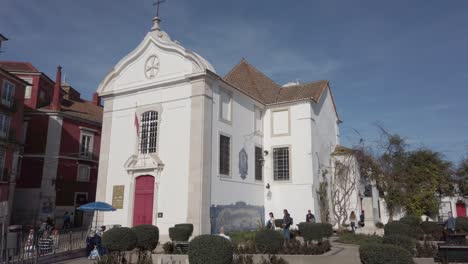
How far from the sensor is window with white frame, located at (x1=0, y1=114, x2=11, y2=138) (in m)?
27.1

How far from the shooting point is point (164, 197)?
776 inches

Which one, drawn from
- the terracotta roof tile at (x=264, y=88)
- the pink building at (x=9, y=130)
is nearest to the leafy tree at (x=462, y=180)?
the terracotta roof tile at (x=264, y=88)

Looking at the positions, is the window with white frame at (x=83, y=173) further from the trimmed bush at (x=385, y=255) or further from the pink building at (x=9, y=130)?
the trimmed bush at (x=385, y=255)

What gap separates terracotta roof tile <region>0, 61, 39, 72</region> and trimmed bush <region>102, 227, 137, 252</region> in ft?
84.9

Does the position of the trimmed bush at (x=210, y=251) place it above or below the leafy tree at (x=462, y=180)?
below

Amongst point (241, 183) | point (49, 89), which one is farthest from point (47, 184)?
point (241, 183)

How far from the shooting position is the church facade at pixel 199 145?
63.8 feet

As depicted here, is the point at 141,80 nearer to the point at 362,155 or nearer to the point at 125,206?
the point at 125,206

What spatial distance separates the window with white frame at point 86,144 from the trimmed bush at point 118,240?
69.4 feet

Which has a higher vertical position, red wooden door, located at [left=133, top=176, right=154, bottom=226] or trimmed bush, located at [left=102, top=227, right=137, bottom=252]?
red wooden door, located at [left=133, top=176, right=154, bottom=226]

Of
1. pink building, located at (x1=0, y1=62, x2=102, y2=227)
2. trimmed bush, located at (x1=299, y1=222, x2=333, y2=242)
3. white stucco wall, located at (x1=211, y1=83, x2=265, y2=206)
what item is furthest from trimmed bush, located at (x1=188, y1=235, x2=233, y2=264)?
pink building, located at (x1=0, y1=62, x2=102, y2=227)

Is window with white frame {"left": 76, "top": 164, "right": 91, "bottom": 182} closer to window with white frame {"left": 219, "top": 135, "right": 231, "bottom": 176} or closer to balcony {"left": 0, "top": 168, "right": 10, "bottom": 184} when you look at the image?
balcony {"left": 0, "top": 168, "right": 10, "bottom": 184}

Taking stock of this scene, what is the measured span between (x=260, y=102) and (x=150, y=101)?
287 inches

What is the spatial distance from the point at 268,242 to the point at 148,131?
35.9 ft
